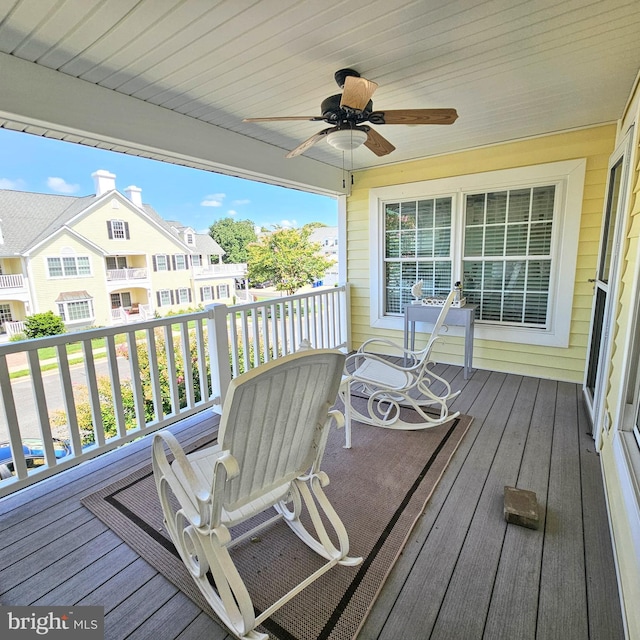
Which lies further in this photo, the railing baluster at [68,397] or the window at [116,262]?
the window at [116,262]

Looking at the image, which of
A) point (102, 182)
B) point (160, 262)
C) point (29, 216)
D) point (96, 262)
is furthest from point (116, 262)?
point (29, 216)

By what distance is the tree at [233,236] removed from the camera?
1584 centimetres

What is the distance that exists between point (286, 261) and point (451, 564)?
15145 millimetres

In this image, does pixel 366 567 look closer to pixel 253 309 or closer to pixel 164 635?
pixel 164 635


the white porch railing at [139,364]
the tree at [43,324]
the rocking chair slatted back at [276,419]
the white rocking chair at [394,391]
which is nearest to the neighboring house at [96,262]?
the tree at [43,324]

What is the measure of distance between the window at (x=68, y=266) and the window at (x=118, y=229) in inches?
44.4

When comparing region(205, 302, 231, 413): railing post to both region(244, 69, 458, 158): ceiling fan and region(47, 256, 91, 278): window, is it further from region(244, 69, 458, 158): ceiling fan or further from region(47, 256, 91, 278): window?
region(47, 256, 91, 278): window

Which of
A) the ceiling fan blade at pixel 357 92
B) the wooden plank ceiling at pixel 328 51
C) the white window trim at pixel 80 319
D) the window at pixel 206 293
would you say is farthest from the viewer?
the window at pixel 206 293

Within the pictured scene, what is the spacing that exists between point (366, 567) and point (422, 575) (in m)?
0.23

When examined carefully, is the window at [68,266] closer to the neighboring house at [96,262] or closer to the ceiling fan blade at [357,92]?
the neighboring house at [96,262]

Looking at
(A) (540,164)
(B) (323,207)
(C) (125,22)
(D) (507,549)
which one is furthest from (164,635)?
(B) (323,207)

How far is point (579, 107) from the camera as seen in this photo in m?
2.78

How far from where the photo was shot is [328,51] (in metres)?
1.94

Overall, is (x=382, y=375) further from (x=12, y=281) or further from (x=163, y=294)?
(x=163, y=294)
